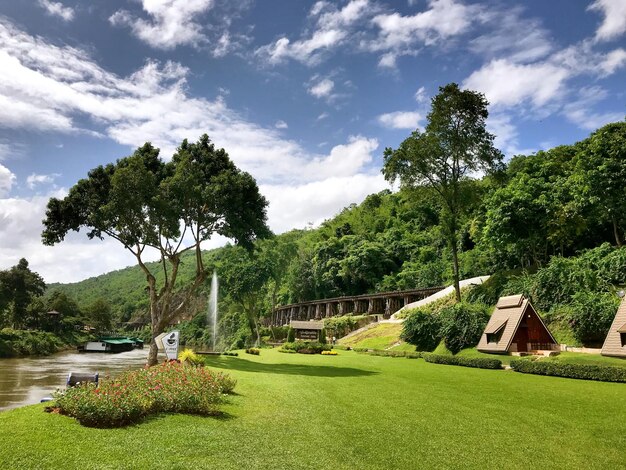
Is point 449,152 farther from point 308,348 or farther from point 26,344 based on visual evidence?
point 26,344

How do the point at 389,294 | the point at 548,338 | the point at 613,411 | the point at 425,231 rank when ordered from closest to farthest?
the point at 613,411 < the point at 548,338 < the point at 389,294 < the point at 425,231

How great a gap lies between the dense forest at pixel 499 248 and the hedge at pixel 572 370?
7.04m

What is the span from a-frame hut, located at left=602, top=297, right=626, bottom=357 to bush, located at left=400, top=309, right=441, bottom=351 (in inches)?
473

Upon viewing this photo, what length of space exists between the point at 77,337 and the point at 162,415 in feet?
238

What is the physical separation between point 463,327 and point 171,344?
2042 centimetres

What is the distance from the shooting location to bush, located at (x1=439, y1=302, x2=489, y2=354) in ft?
98.2

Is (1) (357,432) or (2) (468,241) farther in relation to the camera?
(2) (468,241)

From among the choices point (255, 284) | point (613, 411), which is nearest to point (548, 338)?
point (613, 411)

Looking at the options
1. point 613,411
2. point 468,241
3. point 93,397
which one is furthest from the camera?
point 468,241

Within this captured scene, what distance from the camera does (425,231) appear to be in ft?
284

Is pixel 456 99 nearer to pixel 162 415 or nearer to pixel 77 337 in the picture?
pixel 162 415

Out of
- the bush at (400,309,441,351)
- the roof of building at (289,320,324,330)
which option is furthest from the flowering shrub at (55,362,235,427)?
the roof of building at (289,320,324,330)

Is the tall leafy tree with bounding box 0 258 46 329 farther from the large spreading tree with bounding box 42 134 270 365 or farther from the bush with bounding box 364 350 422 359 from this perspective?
the bush with bounding box 364 350 422 359

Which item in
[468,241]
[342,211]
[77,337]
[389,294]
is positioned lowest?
[77,337]
